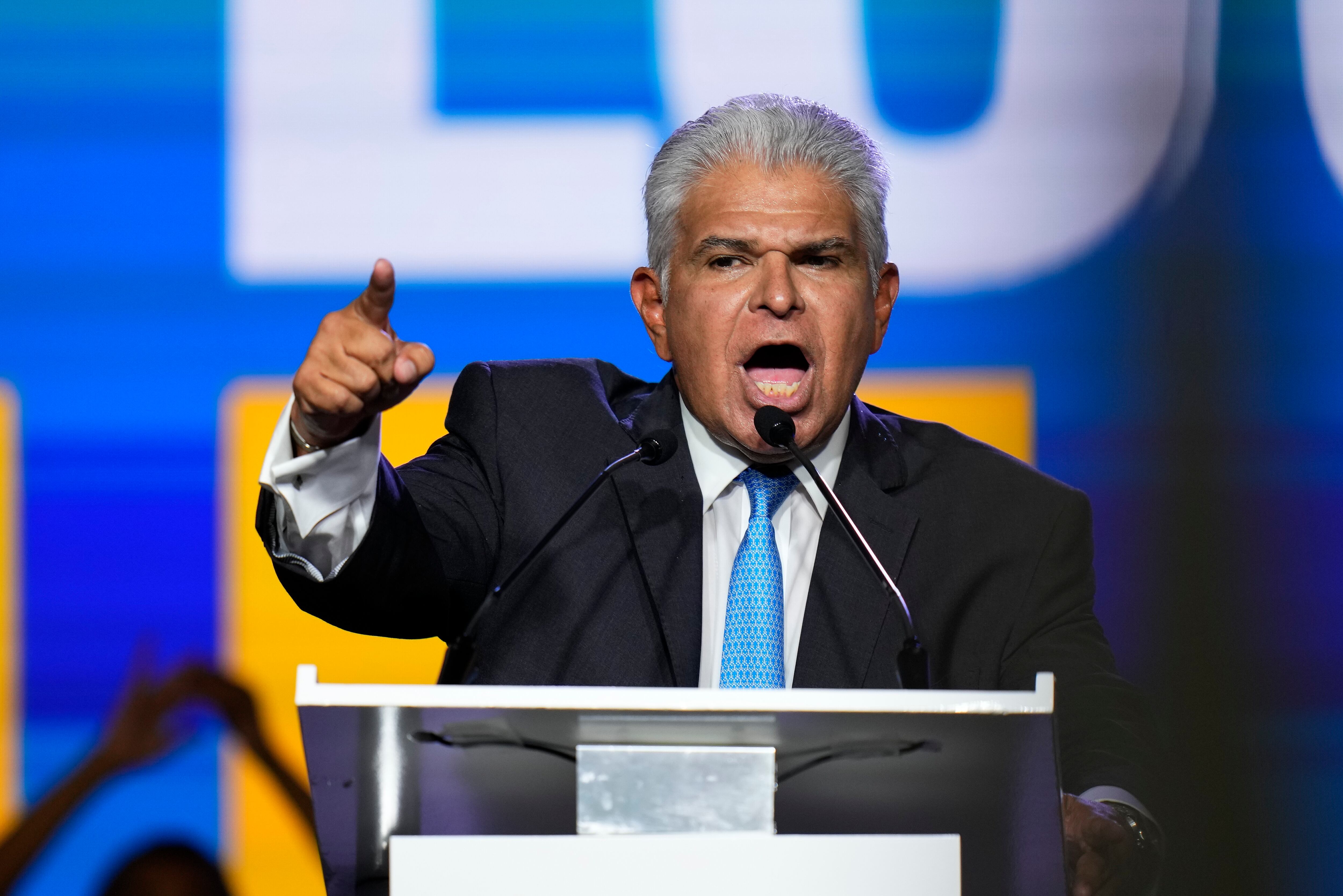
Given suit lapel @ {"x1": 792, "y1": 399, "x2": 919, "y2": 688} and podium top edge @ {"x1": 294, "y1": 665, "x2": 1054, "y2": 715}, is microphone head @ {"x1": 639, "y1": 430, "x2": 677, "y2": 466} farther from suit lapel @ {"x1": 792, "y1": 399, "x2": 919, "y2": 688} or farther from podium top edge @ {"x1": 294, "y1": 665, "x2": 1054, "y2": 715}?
podium top edge @ {"x1": 294, "y1": 665, "x2": 1054, "y2": 715}

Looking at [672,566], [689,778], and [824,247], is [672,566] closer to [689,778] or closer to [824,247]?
[824,247]

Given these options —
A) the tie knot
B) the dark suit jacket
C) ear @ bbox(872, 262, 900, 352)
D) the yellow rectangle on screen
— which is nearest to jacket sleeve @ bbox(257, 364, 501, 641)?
the dark suit jacket

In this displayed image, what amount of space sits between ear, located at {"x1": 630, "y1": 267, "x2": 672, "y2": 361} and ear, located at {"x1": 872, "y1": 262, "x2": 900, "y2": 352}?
0.30 metres

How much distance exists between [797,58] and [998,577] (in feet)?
4.13

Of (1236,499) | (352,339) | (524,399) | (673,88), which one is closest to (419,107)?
(673,88)

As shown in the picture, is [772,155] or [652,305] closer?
[772,155]

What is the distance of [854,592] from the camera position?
165cm

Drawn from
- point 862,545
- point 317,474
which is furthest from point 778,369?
point 317,474

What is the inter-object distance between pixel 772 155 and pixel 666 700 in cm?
107

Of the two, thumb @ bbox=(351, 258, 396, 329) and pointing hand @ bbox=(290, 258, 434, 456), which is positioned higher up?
thumb @ bbox=(351, 258, 396, 329)

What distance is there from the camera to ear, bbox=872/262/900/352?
194 centimetres

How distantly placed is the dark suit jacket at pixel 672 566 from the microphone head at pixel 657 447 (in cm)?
24

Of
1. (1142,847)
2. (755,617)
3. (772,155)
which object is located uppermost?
(772,155)

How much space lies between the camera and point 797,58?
2.58 metres
